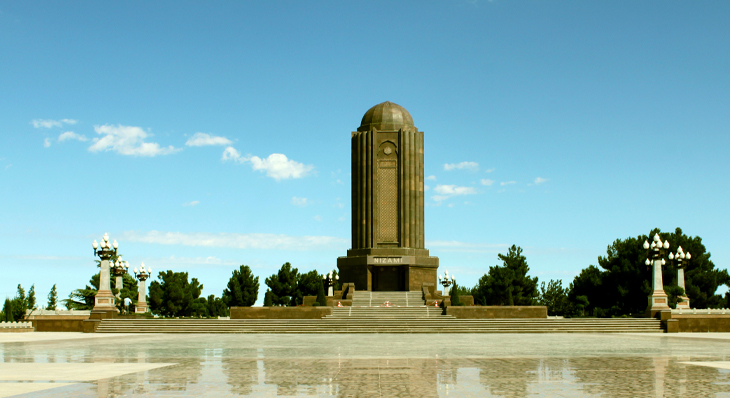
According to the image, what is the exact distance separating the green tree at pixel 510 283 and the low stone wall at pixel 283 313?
2745 cm

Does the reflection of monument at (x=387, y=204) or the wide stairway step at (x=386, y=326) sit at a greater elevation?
the reflection of monument at (x=387, y=204)

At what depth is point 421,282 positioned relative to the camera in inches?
2005

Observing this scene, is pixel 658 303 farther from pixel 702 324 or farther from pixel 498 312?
pixel 498 312

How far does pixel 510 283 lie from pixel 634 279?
10703 millimetres

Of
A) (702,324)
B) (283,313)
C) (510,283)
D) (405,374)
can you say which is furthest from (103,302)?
(510,283)

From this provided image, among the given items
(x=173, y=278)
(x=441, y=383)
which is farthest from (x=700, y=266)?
(x=441, y=383)

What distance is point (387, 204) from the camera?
52.8 meters

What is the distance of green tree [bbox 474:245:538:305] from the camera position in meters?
60.3

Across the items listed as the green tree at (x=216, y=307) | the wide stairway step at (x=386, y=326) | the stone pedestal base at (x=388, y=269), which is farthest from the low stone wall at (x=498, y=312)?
the green tree at (x=216, y=307)

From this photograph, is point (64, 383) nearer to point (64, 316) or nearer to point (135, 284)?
point (64, 316)

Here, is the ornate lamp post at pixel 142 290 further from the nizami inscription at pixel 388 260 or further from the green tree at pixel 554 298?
the green tree at pixel 554 298

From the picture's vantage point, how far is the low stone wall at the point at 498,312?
118ft

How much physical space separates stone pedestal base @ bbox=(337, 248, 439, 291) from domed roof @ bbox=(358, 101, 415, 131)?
10164 mm

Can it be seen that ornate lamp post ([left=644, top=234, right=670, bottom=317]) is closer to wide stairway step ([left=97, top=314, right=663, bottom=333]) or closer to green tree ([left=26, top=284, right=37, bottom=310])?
wide stairway step ([left=97, top=314, right=663, bottom=333])
